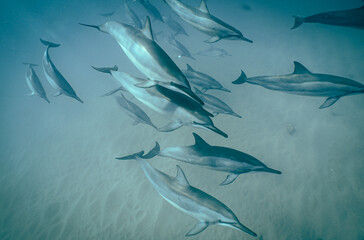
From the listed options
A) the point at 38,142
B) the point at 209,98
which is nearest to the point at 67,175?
the point at 38,142

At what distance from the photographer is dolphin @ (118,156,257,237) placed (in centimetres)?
263

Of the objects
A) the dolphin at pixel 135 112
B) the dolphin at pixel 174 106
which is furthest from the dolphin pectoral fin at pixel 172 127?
the dolphin at pixel 135 112

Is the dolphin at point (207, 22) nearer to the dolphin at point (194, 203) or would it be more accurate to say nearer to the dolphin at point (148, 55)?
the dolphin at point (148, 55)

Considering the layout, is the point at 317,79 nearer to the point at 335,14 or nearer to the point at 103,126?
the point at 335,14

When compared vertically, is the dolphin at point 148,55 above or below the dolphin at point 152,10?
below

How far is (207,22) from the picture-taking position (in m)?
2.97

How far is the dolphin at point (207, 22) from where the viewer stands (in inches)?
113

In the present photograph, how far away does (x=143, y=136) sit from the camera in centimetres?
763

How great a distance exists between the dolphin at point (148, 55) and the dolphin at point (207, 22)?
53.7 inches

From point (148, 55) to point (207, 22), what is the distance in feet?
5.64

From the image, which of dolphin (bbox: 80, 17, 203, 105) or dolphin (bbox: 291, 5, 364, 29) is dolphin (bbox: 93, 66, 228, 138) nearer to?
dolphin (bbox: 80, 17, 203, 105)

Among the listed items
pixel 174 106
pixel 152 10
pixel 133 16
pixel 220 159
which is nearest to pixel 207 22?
pixel 174 106

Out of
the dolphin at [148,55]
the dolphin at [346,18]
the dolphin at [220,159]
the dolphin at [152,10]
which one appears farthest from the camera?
the dolphin at [152,10]

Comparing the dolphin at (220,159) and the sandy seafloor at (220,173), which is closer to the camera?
the dolphin at (220,159)
